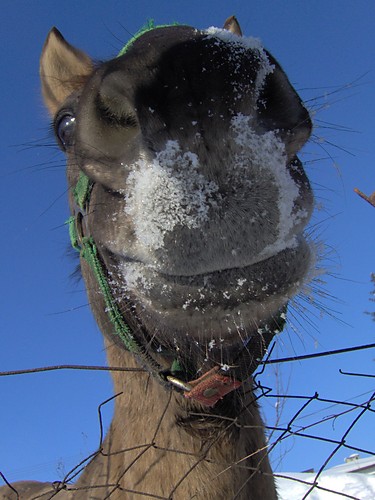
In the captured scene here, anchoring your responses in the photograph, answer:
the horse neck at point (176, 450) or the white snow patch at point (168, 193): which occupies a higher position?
the white snow patch at point (168, 193)

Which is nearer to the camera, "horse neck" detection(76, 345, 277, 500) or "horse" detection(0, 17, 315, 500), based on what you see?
"horse" detection(0, 17, 315, 500)

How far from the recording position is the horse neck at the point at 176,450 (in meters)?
2.06

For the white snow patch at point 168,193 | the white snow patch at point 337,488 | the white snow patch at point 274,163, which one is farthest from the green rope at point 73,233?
the white snow patch at point 337,488

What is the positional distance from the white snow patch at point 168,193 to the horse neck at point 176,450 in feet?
3.02

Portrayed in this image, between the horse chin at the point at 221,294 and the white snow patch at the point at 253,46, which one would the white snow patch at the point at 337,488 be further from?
the white snow patch at the point at 253,46

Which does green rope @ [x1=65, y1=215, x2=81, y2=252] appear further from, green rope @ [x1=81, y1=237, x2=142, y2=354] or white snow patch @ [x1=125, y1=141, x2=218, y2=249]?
white snow patch @ [x1=125, y1=141, x2=218, y2=249]

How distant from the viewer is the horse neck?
2059mm

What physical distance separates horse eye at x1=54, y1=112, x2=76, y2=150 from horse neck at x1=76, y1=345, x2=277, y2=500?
114 cm

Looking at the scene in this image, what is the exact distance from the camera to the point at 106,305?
2111mm

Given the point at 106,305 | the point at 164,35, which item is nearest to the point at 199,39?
the point at 164,35

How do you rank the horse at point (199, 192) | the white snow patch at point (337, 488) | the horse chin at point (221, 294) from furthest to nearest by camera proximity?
the white snow patch at point (337, 488) < the horse chin at point (221, 294) < the horse at point (199, 192)

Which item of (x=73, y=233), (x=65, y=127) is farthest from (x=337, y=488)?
(x=65, y=127)

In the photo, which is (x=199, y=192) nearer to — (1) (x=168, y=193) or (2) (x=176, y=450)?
(1) (x=168, y=193)

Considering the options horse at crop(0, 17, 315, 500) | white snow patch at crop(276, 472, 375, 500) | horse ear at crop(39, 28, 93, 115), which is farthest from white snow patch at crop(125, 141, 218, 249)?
white snow patch at crop(276, 472, 375, 500)
